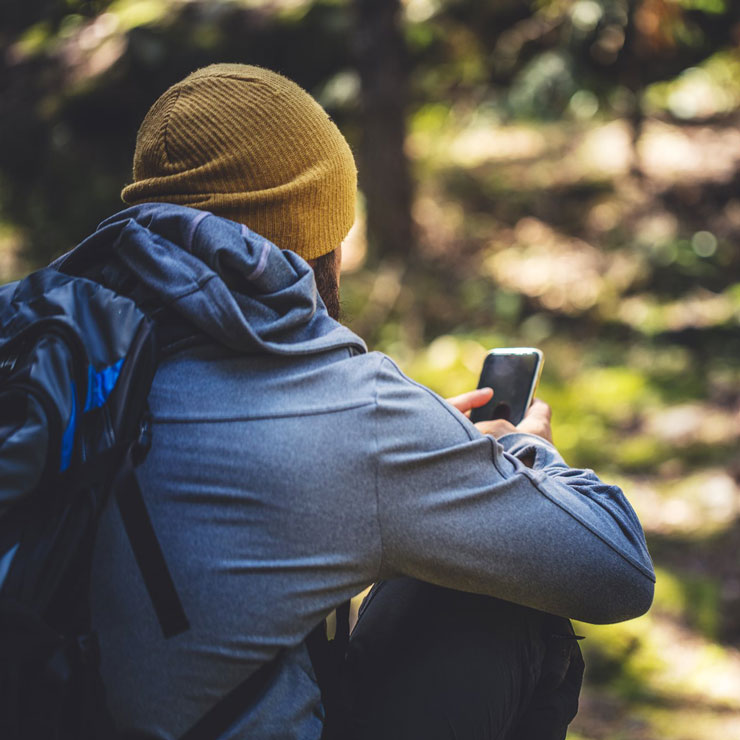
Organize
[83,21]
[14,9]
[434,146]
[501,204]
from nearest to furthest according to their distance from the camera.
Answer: [501,204]
[434,146]
[83,21]
[14,9]

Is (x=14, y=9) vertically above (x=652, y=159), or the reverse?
(x=14, y=9)

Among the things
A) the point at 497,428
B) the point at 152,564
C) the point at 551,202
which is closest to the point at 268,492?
the point at 152,564

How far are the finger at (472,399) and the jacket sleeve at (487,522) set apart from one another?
0.43m

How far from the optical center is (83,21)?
10.8 m

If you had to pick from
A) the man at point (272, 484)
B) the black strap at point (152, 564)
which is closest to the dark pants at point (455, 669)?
the man at point (272, 484)

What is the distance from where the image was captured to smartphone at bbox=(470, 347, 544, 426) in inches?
86.4

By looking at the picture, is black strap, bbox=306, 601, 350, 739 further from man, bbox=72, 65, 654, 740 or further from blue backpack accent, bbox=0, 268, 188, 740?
blue backpack accent, bbox=0, 268, 188, 740

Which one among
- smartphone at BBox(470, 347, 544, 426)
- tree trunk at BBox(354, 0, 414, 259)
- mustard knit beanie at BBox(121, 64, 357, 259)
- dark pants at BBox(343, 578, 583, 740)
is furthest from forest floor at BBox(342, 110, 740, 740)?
mustard knit beanie at BBox(121, 64, 357, 259)

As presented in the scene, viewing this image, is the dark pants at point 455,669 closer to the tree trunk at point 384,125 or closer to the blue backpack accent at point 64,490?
the blue backpack accent at point 64,490

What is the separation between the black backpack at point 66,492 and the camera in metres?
1.25

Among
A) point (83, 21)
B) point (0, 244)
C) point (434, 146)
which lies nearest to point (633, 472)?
point (434, 146)

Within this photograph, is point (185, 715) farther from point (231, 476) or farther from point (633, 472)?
point (633, 472)

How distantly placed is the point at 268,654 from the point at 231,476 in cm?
32

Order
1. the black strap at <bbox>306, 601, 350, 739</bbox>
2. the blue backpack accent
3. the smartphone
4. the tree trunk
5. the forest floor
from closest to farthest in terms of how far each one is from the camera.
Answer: the blue backpack accent, the black strap at <bbox>306, 601, 350, 739</bbox>, the smartphone, the forest floor, the tree trunk
